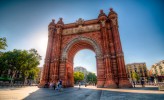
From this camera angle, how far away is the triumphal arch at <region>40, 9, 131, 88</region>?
58.3 feet

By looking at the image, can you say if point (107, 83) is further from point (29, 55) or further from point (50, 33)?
point (29, 55)

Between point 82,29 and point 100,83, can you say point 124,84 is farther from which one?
point 82,29

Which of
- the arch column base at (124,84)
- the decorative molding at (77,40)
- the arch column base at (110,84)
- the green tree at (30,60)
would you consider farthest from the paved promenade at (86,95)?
the green tree at (30,60)

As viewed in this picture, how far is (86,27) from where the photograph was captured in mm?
23266

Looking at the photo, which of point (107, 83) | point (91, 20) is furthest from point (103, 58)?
point (91, 20)

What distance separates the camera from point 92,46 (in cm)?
2203

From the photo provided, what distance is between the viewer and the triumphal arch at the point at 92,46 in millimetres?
17766

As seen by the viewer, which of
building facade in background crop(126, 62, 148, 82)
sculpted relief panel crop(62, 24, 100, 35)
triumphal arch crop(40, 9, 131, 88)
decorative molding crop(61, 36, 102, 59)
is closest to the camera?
triumphal arch crop(40, 9, 131, 88)

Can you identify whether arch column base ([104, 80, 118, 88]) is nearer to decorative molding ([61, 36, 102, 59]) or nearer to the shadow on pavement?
decorative molding ([61, 36, 102, 59])

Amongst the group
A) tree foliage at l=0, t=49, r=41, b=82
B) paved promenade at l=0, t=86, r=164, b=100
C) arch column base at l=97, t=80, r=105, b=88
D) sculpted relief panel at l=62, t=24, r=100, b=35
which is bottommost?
arch column base at l=97, t=80, r=105, b=88

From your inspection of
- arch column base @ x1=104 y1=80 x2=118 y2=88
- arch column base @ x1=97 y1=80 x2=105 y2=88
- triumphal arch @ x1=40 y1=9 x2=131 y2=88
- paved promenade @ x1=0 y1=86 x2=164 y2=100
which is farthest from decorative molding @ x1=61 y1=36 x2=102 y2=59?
paved promenade @ x1=0 y1=86 x2=164 y2=100

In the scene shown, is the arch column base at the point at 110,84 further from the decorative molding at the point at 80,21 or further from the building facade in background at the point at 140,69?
the building facade in background at the point at 140,69

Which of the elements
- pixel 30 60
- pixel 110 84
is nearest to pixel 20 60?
pixel 30 60

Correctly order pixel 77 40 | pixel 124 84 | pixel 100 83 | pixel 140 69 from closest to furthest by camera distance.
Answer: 1. pixel 124 84
2. pixel 100 83
3. pixel 77 40
4. pixel 140 69
